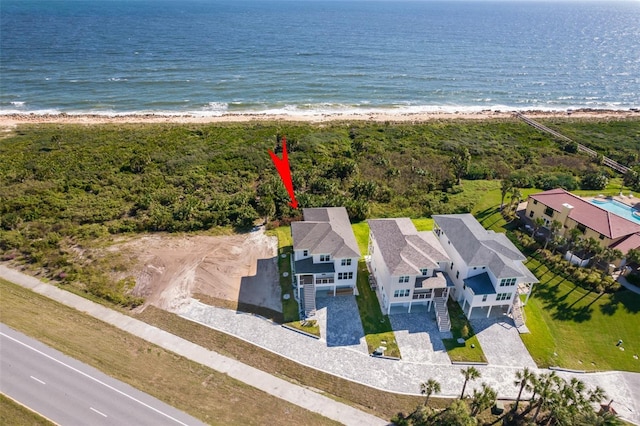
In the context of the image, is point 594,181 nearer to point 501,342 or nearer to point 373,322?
point 501,342

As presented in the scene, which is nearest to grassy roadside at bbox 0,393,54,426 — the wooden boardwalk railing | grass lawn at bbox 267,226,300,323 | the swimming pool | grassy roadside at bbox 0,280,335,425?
grassy roadside at bbox 0,280,335,425

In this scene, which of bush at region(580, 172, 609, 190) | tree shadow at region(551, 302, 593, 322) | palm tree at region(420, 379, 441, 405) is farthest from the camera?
bush at region(580, 172, 609, 190)

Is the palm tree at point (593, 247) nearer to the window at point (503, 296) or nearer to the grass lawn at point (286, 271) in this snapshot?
the window at point (503, 296)

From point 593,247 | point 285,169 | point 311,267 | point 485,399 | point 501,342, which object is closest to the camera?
point 485,399

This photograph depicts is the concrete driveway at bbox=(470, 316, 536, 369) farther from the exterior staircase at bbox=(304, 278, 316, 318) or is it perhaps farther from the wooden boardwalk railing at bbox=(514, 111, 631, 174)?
the wooden boardwalk railing at bbox=(514, 111, 631, 174)

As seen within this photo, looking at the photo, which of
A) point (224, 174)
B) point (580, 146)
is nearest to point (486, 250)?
point (224, 174)

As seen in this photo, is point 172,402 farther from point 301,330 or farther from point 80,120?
point 80,120

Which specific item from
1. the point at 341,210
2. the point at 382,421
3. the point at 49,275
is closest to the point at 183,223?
the point at 49,275
